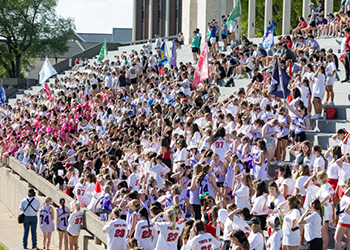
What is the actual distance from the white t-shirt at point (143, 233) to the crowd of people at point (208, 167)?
0.06ft

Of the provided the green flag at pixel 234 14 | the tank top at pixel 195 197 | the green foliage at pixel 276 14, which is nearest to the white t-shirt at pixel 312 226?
the tank top at pixel 195 197

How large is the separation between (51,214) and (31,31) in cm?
4128

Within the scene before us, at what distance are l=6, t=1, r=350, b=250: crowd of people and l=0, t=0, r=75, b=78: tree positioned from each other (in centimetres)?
3140

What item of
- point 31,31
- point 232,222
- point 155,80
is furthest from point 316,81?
point 31,31

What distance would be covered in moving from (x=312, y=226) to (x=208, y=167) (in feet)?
9.10

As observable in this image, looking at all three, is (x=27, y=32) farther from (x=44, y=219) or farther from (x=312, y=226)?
(x=312, y=226)

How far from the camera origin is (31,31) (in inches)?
2039

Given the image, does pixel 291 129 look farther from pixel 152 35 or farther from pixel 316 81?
pixel 152 35

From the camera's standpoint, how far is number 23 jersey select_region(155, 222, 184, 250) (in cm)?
870

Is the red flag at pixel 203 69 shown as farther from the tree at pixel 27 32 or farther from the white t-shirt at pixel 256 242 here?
the tree at pixel 27 32

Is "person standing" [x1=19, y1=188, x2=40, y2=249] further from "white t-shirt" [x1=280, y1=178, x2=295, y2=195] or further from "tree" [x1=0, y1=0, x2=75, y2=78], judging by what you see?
"tree" [x1=0, y1=0, x2=75, y2=78]

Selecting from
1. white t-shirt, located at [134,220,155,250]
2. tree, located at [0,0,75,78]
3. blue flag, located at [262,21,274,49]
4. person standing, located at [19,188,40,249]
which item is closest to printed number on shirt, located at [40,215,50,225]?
person standing, located at [19,188,40,249]

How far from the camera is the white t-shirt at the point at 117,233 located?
32.4 ft

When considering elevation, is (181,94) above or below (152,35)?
below
